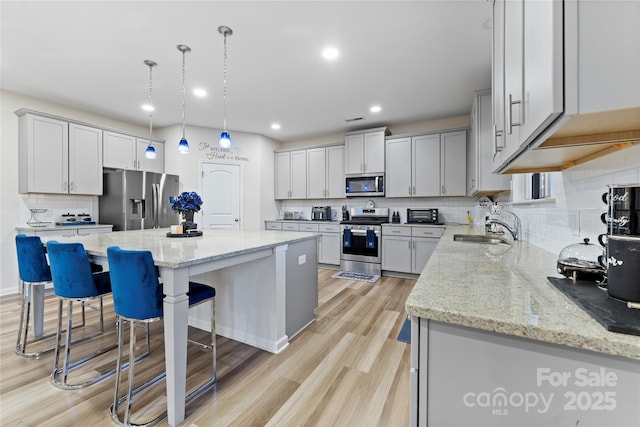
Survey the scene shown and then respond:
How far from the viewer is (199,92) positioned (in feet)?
11.8

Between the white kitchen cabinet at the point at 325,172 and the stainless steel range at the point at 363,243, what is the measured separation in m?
0.79

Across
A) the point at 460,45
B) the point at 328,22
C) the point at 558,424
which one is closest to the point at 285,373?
the point at 558,424

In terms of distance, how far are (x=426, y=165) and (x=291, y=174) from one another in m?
2.77

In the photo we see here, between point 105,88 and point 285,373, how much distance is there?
4048 millimetres

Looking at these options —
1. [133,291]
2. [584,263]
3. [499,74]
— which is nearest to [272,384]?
[133,291]

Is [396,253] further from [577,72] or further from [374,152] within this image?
[577,72]

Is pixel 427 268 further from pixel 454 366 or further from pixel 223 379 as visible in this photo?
pixel 223 379

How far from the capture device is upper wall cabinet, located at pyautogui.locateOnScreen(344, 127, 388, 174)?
16.0ft

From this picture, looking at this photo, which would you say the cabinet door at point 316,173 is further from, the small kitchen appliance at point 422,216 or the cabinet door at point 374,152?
the small kitchen appliance at point 422,216

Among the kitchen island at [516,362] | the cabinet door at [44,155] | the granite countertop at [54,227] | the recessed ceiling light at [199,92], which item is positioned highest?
the recessed ceiling light at [199,92]

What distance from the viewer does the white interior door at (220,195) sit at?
5223 mm

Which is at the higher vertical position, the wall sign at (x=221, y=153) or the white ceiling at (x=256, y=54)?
the white ceiling at (x=256, y=54)

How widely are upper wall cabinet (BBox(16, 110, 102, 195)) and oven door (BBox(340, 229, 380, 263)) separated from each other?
4.16 m

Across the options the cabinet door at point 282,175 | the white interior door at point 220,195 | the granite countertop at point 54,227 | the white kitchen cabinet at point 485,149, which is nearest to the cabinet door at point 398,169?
the white kitchen cabinet at point 485,149
